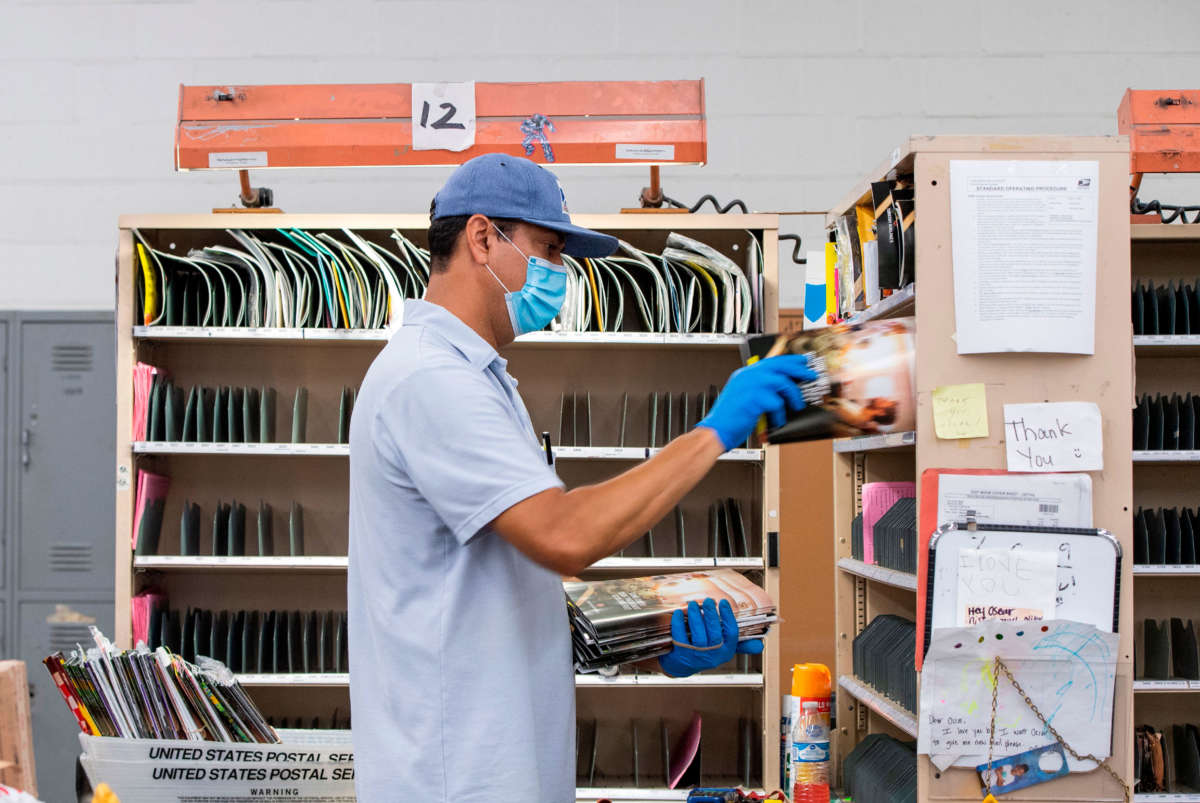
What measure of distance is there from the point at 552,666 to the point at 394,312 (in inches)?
83.5

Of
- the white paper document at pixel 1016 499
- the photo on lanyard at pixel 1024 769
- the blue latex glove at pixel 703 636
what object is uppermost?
the white paper document at pixel 1016 499

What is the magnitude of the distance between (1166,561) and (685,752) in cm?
173

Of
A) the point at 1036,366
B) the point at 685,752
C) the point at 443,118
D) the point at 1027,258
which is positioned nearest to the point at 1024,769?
the point at 1036,366

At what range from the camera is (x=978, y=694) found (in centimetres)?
184

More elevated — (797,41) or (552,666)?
(797,41)

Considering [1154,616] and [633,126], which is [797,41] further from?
[1154,616]

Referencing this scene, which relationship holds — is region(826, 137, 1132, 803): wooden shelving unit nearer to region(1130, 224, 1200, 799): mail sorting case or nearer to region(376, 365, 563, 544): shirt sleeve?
region(376, 365, 563, 544): shirt sleeve

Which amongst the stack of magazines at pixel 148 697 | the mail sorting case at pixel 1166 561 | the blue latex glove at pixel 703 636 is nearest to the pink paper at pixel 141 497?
the stack of magazines at pixel 148 697

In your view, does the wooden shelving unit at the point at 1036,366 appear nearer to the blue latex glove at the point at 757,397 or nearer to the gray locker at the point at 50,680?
the blue latex glove at the point at 757,397

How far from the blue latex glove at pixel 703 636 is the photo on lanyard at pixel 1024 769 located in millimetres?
544

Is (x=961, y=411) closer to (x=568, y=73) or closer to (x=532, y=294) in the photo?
(x=532, y=294)

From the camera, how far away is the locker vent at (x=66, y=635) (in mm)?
3742

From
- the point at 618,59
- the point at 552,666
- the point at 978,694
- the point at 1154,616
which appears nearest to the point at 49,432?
→ the point at 618,59

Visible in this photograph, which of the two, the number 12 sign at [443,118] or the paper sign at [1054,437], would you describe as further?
the number 12 sign at [443,118]
